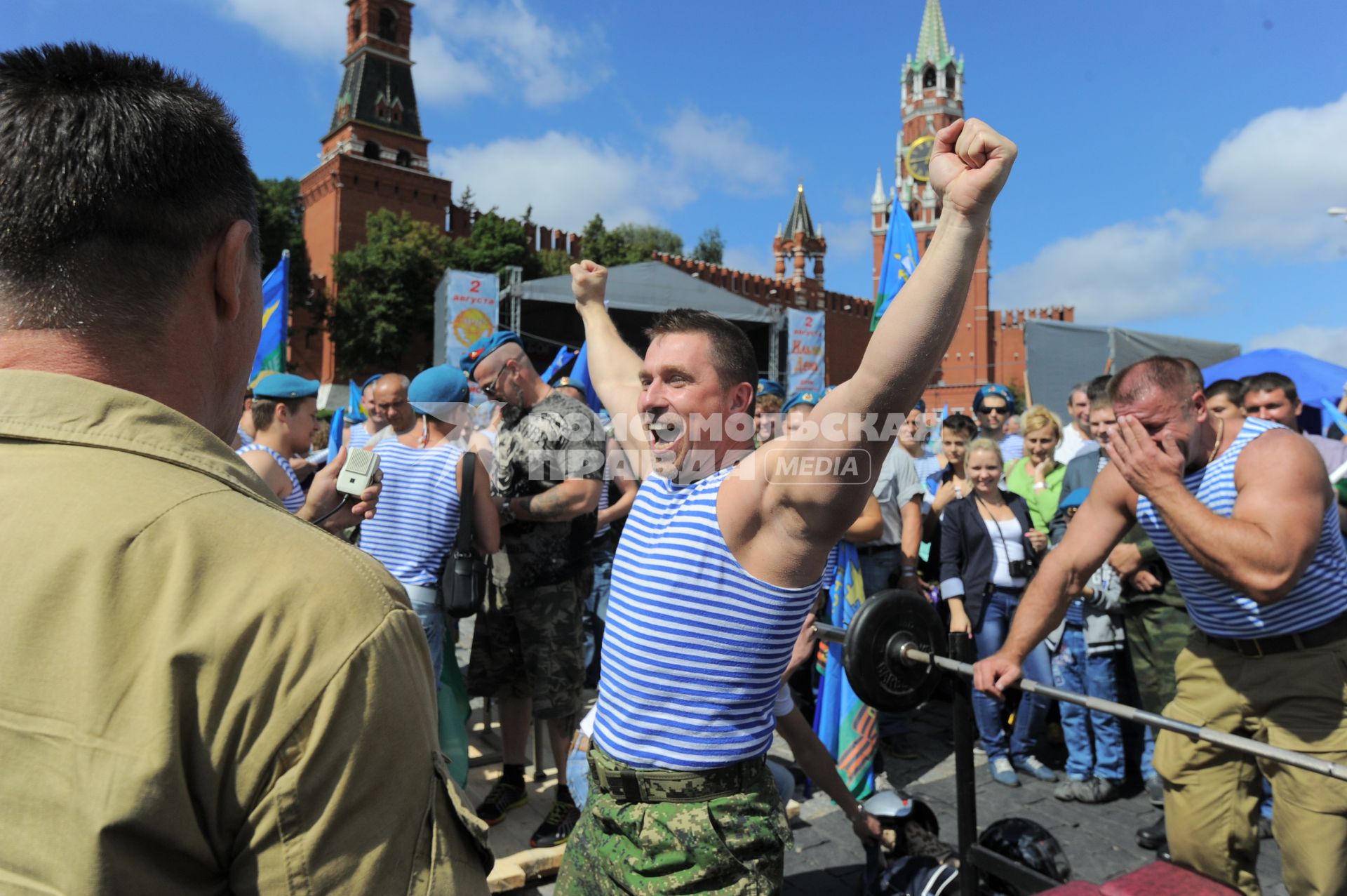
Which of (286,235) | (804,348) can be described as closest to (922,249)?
(804,348)

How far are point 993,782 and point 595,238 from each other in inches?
1613

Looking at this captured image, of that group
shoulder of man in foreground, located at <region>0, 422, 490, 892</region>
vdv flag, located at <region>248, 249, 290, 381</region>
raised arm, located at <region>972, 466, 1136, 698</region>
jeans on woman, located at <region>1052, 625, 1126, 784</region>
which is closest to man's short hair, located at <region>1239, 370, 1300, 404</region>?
jeans on woman, located at <region>1052, 625, 1126, 784</region>

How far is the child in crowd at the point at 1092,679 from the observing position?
4.70 m

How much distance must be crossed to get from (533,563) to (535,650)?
0.42m

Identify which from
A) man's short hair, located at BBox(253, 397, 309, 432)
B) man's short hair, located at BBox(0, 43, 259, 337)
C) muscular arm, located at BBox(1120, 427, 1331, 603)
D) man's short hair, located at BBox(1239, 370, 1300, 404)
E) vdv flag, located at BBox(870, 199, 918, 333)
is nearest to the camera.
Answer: man's short hair, located at BBox(0, 43, 259, 337)

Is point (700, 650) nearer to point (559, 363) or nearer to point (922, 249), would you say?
point (559, 363)

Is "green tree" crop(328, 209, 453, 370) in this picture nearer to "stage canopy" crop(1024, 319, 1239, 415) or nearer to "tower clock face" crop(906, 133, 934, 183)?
"stage canopy" crop(1024, 319, 1239, 415)

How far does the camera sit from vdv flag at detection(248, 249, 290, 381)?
23.1 ft

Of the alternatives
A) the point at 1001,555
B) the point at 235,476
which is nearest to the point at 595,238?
the point at 1001,555

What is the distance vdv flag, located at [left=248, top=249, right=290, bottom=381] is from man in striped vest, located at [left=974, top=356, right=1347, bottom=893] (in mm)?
6256

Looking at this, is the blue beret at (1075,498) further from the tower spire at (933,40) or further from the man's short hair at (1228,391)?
the tower spire at (933,40)

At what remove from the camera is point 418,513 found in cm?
399

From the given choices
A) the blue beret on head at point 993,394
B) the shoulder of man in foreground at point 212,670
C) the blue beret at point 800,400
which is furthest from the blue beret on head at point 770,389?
the shoulder of man in foreground at point 212,670

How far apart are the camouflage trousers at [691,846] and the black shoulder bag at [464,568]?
6.28 ft
